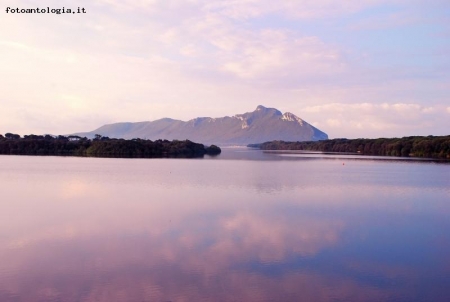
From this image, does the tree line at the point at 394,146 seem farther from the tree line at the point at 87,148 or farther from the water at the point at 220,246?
the water at the point at 220,246

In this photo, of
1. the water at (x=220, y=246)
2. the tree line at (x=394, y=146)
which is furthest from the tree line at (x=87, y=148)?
the water at (x=220, y=246)

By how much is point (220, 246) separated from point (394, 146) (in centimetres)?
7931

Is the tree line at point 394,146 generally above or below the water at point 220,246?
above

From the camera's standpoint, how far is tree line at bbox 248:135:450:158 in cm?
7381

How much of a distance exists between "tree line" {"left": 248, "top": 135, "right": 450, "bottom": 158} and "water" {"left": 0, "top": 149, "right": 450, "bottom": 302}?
53.9 meters

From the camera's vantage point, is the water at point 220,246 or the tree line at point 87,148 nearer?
the water at point 220,246

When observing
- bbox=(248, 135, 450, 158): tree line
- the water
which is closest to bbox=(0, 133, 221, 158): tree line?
bbox=(248, 135, 450, 158): tree line

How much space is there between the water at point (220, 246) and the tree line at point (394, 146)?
177 ft

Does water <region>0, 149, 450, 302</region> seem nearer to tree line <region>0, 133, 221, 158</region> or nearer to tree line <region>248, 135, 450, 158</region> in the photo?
tree line <region>248, 135, 450, 158</region>

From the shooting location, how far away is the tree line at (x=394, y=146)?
2906 inches

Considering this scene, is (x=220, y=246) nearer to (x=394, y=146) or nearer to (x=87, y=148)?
(x=87, y=148)

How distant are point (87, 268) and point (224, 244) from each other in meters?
4.05

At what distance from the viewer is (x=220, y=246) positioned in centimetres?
1276

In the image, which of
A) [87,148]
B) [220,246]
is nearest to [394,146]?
[87,148]
